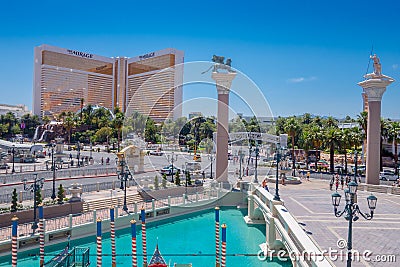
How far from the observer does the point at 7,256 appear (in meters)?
15.5

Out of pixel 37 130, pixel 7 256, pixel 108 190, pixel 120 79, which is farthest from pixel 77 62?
pixel 7 256

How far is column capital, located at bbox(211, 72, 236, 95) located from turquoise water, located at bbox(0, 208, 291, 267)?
9951mm

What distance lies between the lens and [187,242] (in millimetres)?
18609

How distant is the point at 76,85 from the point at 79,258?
95906mm

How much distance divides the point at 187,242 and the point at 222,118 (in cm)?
1156

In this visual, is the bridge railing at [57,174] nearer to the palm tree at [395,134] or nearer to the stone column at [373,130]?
the stone column at [373,130]

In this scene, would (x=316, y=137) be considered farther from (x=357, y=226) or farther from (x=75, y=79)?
(x=75, y=79)

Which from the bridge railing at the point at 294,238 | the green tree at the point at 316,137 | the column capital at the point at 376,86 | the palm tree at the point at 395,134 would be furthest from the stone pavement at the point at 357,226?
the green tree at the point at 316,137

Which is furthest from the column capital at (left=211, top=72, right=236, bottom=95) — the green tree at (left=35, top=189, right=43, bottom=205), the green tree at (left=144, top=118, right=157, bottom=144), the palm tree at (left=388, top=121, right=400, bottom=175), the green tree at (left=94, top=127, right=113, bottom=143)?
the green tree at (left=94, top=127, right=113, bottom=143)

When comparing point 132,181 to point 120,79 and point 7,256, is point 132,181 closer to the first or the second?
point 7,256

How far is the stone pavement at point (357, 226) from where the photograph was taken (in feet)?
36.3

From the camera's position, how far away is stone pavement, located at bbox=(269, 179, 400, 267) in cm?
1107

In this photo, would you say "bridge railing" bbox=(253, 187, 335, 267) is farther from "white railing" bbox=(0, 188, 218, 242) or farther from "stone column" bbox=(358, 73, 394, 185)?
"stone column" bbox=(358, 73, 394, 185)

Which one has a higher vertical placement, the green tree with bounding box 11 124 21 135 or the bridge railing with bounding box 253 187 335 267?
the green tree with bounding box 11 124 21 135
